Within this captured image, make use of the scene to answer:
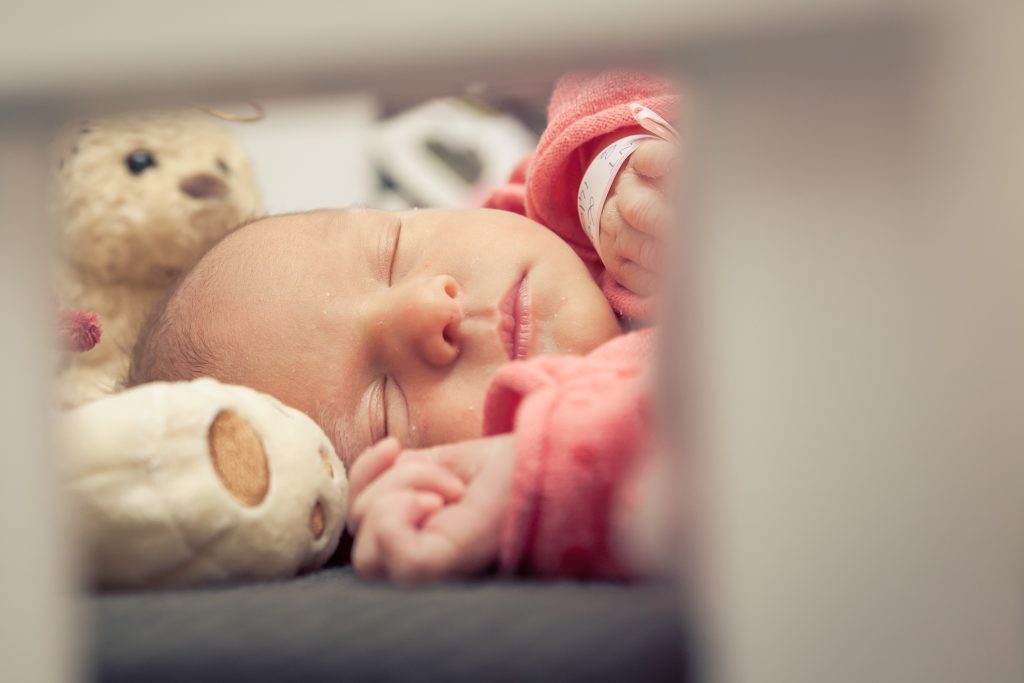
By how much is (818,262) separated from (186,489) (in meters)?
0.37

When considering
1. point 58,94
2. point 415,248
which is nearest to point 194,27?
point 58,94

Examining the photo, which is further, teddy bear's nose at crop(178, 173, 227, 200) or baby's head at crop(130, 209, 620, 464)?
teddy bear's nose at crop(178, 173, 227, 200)

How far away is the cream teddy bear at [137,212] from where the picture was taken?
3.19 ft

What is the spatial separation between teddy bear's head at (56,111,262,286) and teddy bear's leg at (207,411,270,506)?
53 centimetres

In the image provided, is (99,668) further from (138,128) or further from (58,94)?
(138,128)

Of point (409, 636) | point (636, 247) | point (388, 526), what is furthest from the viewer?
point (636, 247)

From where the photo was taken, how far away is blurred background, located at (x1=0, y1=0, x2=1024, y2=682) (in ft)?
0.90

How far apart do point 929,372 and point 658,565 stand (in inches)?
6.0

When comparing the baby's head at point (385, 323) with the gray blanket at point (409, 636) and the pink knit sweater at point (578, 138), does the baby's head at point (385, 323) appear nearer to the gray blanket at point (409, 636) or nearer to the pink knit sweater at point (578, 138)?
the pink knit sweater at point (578, 138)

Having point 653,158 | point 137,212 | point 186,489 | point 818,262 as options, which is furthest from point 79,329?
point 818,262

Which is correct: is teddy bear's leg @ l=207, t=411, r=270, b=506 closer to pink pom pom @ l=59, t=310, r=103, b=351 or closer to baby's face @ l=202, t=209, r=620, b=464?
baby's face @ l=202, t=209, r=620, b=464

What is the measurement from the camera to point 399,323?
2.33 feet

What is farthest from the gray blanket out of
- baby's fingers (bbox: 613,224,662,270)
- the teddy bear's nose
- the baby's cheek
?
the teddy bear's nose

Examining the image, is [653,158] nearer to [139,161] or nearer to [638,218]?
[638,218]
